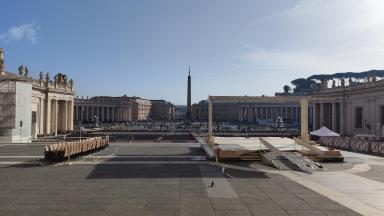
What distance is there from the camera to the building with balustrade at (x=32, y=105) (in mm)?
55250

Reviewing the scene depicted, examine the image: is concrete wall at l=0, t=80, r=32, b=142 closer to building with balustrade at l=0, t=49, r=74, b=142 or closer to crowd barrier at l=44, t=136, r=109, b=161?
building with balustrade at l=0, t=49, r=74, b=142

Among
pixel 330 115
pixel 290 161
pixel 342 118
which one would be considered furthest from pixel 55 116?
pixel 290 161

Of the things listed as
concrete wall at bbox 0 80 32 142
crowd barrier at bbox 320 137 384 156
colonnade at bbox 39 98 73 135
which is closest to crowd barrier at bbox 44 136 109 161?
concrete wall at bbox 0 80 32 142

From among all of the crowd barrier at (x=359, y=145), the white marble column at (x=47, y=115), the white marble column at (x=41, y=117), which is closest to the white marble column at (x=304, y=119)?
the crowd barrier at (x=359, y=145)

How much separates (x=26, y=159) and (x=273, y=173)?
19.0m

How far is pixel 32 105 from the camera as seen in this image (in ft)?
227

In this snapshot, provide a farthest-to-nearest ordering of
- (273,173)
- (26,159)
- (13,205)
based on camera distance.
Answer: (26,159)
(273,173)
(13,205)

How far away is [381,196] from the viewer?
691 inches

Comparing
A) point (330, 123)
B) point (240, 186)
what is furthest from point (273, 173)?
point (330, 123)

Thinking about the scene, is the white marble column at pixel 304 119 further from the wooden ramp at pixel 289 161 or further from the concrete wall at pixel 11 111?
the concrete wall at pixel 11 111

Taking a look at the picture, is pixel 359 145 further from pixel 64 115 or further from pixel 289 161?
pixel 64 115

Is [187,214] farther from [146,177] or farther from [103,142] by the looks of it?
[103,142]

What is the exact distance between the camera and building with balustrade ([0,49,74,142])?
181 feet

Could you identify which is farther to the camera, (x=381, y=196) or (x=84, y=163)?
(x=84, y=163)
